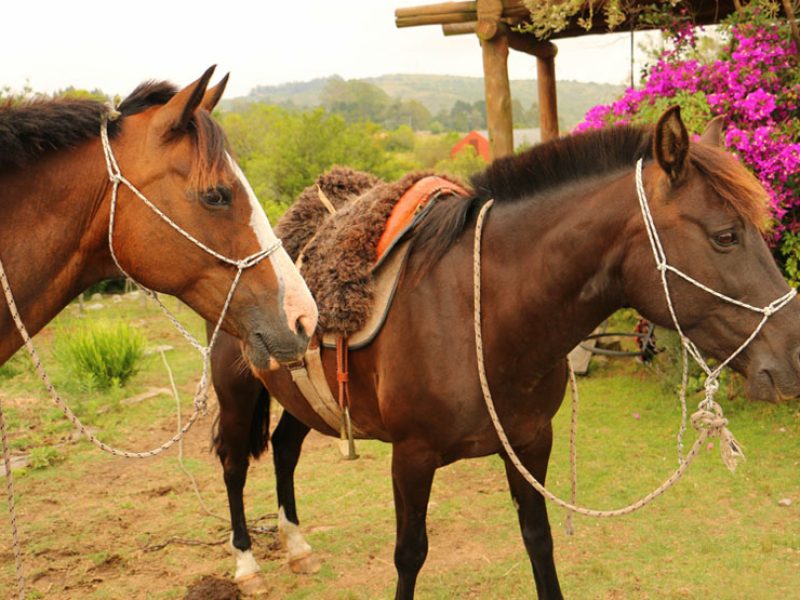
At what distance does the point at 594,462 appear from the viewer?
4.97 metres

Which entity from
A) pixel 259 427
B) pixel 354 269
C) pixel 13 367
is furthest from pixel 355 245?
pixel 13 367

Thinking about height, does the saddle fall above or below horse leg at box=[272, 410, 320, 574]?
above

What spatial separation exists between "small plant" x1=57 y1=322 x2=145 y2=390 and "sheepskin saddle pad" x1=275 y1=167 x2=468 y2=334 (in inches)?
179

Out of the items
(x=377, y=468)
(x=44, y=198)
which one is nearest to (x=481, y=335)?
(x=44, y=198)

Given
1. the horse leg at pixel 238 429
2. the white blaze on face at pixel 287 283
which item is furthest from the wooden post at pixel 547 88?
the white blaze on face at pixel 287 283

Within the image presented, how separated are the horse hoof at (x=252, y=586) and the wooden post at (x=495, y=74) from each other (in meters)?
3.80

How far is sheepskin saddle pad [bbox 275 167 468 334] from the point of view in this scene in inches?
106

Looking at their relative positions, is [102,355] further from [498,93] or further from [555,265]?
[555,265]

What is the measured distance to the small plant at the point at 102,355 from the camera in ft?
23.0

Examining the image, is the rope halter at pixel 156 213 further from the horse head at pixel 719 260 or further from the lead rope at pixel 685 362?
the horse head at pixel 719 260

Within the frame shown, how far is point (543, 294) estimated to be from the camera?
2.32 m

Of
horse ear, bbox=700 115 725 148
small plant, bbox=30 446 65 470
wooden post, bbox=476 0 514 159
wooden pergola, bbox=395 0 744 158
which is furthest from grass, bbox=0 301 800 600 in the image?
wooden pergola, bbox=395 0 744 158

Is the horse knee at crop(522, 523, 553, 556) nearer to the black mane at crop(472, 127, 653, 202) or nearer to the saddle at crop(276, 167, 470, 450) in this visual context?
the saddle at crop(276, 167, 470, 450)

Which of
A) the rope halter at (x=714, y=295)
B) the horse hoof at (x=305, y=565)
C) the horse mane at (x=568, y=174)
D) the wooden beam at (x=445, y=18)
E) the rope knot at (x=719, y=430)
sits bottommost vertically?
the horse hoof at (x=305, y=565)
